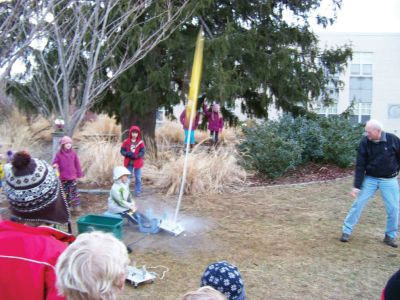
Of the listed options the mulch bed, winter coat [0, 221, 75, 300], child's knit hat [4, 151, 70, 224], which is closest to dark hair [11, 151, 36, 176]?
child's knit hat [4, 151, 70, 224]

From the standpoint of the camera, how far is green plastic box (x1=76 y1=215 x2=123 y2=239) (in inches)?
219

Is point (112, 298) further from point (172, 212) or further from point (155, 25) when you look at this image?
point (155, 25)

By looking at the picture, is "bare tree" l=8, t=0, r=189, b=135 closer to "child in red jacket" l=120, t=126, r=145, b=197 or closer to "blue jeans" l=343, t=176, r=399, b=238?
"child in red jacket" l=120, t=126, r=145, b=197

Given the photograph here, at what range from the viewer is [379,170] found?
609 centimetres

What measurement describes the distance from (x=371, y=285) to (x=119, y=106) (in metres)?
7.84

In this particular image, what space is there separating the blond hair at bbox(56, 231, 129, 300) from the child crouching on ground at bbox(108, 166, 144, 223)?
4603 millimetres

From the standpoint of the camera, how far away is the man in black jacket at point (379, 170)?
6.08 meters

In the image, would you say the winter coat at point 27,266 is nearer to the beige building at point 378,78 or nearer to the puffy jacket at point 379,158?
the puffy jacket at point 379,158

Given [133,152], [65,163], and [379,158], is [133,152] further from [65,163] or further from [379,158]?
[379,158]

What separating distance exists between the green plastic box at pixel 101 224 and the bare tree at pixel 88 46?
262 cm

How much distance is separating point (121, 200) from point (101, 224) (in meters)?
0.73

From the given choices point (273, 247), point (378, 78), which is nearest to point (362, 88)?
point (378, 78)

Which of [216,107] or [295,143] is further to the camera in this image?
[216,107]

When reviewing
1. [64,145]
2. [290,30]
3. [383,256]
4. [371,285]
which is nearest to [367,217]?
[383,256]
